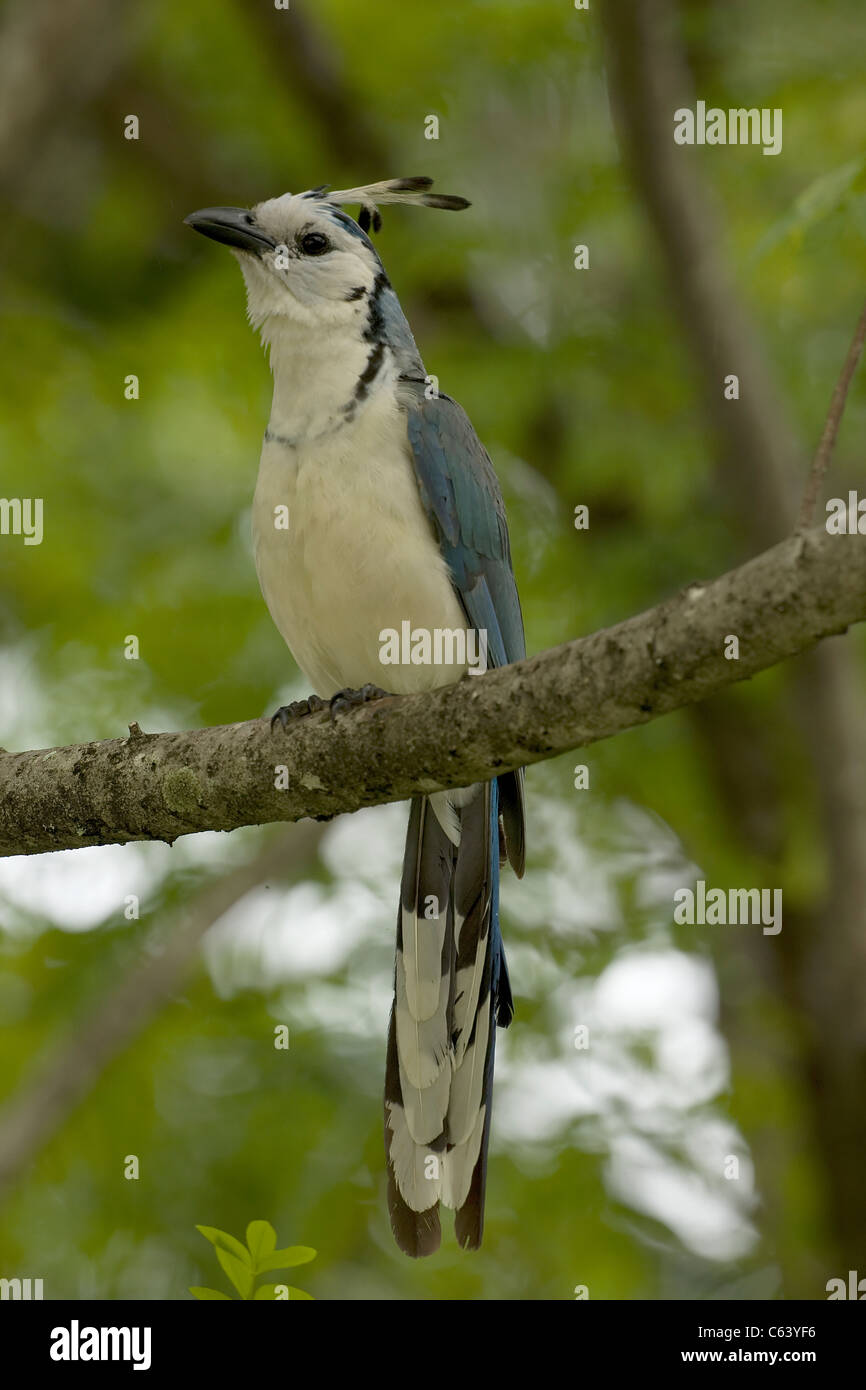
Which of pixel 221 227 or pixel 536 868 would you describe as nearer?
pixel 221 227

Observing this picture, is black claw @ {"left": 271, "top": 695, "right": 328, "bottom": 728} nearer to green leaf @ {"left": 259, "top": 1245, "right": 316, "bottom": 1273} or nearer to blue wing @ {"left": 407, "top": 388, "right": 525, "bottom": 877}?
blue wing @ {"left": 407, "top": 388, "right": 525, "bottom": 877}

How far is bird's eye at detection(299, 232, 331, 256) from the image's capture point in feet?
15.1

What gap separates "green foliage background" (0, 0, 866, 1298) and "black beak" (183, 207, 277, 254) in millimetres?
2032

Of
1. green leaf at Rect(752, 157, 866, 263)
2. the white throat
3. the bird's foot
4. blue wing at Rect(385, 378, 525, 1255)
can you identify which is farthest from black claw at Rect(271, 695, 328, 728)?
green leaf at Rect(752, 157, 866, 263)

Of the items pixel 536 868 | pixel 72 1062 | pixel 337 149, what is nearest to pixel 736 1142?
pixel 536 868

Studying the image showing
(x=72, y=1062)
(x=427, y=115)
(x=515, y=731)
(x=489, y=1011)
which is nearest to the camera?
(x=515, y=731)

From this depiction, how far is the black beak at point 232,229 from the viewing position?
4535 mm

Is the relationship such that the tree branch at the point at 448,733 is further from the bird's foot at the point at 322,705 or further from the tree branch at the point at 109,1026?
the tree branch at the point at 109,1026

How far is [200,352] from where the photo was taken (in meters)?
7.07

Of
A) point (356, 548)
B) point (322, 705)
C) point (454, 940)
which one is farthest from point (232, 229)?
point (454, 940)

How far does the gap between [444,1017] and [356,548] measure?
1406 mm

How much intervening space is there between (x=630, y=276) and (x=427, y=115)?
4.42 ft

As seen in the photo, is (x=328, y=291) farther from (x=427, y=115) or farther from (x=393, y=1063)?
(x=427, y=115)

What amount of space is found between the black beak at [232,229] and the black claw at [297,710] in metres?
1.65
